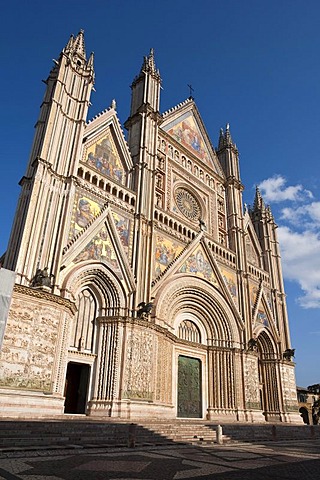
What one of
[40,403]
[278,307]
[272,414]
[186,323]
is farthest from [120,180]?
[272,414]

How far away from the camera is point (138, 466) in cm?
614

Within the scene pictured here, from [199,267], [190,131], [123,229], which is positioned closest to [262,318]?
[199,267]

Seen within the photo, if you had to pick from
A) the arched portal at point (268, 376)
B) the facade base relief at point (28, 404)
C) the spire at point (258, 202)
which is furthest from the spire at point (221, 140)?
the facade base relief at point (28, 404)

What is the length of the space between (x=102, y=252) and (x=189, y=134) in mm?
14249

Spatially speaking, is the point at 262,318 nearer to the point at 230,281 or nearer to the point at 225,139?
the point at 230,281

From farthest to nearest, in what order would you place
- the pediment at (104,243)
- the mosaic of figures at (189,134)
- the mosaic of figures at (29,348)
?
the mosaic of figures at (189,134) < the pediment at (104,243) < the mosaic of figures at (29,348)

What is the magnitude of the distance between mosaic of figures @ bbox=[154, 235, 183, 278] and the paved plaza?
459 inches

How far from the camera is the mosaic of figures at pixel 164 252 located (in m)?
19.3

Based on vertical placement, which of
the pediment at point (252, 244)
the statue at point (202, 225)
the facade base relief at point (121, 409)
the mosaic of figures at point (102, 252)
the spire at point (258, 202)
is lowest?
the facade base relief at point (121, 409)

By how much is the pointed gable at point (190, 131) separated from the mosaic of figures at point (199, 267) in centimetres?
852

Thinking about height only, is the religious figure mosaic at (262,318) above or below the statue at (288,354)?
above

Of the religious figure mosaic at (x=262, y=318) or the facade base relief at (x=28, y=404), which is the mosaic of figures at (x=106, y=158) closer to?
the facade base relief at (x=28, y=404)

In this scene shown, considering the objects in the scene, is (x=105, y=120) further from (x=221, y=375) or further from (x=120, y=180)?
(x=221, y=375)

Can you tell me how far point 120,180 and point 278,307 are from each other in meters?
16.0
